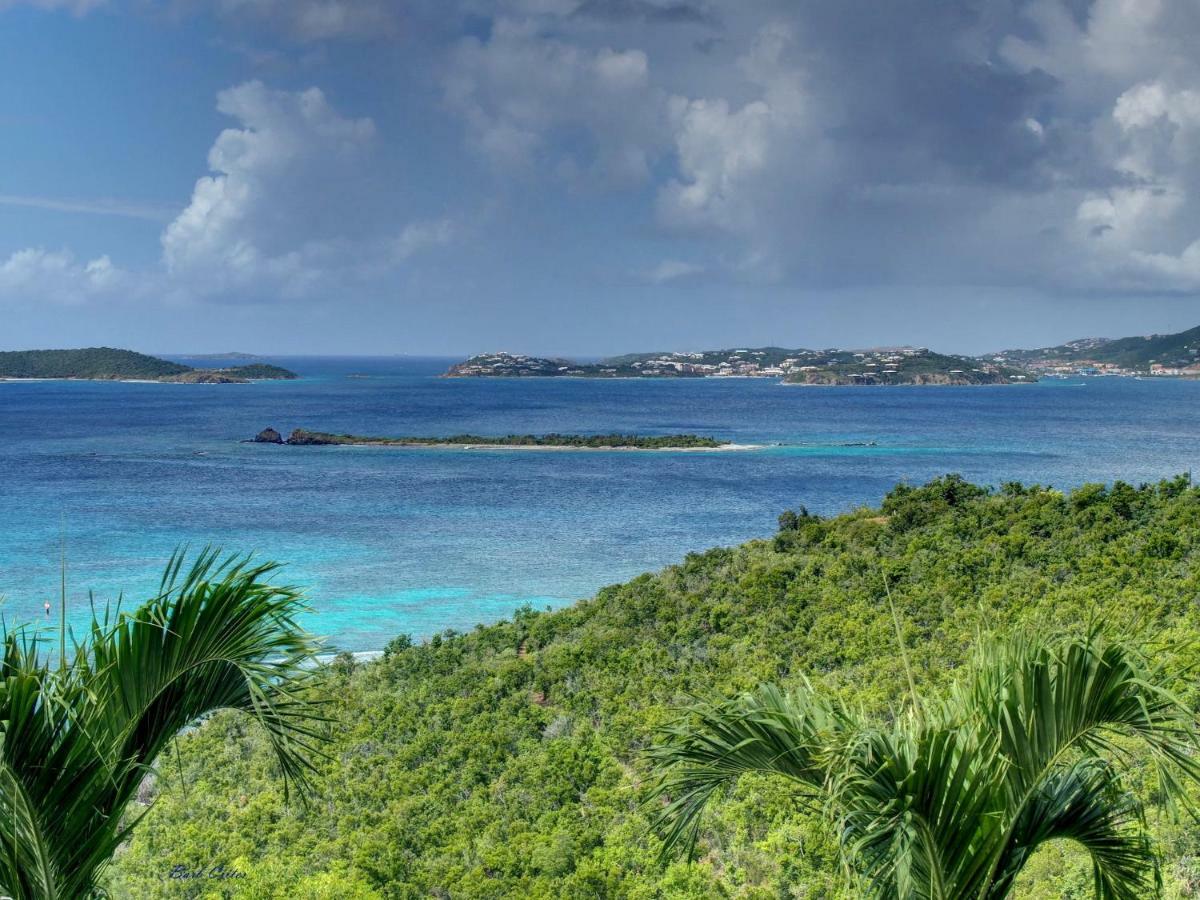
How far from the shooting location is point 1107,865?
432 cm

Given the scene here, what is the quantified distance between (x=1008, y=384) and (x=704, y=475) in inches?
5142

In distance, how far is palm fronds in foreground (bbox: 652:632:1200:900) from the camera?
391 centimetres

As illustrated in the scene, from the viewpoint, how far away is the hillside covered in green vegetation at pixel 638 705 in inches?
338

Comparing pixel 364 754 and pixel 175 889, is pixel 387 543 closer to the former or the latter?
pixel 364 754

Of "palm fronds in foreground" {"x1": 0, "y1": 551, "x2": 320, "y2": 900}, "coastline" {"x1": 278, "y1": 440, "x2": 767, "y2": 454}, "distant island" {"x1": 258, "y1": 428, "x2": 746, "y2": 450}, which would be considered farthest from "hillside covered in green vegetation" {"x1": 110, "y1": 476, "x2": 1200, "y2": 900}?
"distant island" {"x1": 258, "y1": 428, "x2": 746, "y2": 450}

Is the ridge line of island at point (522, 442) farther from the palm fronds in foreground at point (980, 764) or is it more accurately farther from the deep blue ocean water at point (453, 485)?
the palm fronds in foreground at point (980, 764)

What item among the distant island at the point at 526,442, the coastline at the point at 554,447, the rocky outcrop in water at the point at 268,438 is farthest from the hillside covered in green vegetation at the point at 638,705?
the rocky outcrop in water at the point at 268,438

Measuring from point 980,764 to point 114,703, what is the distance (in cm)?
340

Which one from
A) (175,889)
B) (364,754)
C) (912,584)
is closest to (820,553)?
(912,584)

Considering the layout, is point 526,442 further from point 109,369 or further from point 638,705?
point 109,369

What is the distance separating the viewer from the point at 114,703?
401 cm

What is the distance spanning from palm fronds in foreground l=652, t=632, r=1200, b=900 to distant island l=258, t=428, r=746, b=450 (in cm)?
6160

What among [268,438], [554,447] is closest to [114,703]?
[554,447]

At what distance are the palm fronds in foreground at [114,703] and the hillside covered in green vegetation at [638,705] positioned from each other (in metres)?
0.82
